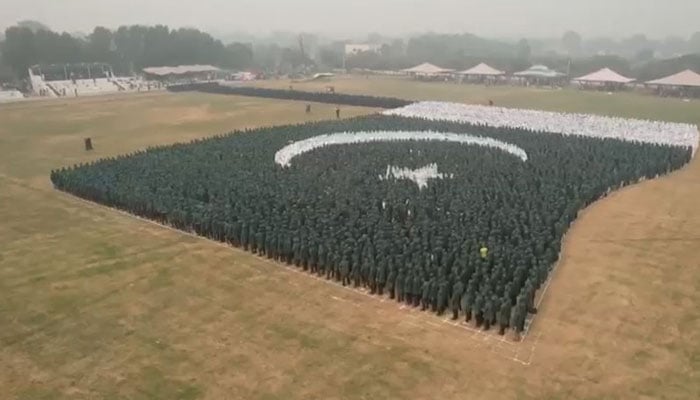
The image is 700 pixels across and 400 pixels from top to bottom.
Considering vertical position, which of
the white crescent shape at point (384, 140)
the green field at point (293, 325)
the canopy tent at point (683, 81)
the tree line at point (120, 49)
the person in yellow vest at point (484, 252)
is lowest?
the green field at point (293, 325)

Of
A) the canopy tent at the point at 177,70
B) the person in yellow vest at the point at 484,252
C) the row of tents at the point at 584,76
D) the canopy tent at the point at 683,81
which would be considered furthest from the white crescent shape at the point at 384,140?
the canopy tent at the point at 177,70

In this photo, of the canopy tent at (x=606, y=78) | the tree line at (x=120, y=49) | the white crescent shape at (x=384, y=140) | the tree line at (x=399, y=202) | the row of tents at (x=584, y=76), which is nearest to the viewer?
the tree line at (x=399, y=202)

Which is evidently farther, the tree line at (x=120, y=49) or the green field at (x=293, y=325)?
the tree line at (x=120, y=49)

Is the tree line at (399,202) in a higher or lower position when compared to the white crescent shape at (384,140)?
lower

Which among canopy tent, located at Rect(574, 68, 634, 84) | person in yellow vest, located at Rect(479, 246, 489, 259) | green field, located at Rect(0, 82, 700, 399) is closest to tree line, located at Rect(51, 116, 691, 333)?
person in yellow vest, located at Rect(479, 246, 489, 259)

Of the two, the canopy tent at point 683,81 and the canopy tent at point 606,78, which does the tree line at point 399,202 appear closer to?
the canopy tent at point 683,81
